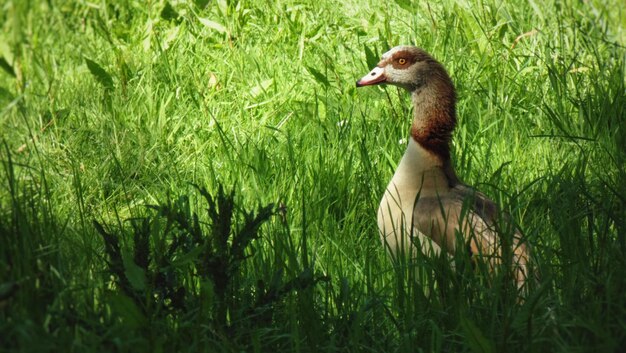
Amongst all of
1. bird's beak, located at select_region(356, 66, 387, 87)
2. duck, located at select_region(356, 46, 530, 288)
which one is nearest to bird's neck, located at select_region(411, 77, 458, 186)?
duck, located at select_region(356, 46, 530, 288)

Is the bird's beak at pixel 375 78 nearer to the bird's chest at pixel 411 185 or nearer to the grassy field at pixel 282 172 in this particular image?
the grassy field at pixel 282 172

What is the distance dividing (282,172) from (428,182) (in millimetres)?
655

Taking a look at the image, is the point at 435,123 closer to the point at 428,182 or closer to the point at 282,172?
the point at 428,182

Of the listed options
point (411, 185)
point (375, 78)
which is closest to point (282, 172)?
point (411, 185)

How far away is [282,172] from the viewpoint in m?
4.85

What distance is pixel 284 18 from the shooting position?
6.34 m

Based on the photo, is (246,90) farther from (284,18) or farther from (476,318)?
(476,318)

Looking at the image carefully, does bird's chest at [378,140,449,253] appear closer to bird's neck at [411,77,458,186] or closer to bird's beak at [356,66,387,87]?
bird's neck at [411,77,458,186]

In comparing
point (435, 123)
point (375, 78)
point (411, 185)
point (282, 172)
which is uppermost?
point (375, 78)

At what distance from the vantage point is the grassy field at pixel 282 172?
3162 mm

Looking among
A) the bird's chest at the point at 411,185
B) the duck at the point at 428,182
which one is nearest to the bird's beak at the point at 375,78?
the duck at the point at 428,182

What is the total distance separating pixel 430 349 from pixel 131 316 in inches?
38.1

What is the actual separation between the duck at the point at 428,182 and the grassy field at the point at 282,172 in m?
0.16

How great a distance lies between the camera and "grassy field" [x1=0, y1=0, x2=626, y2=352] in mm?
3162
